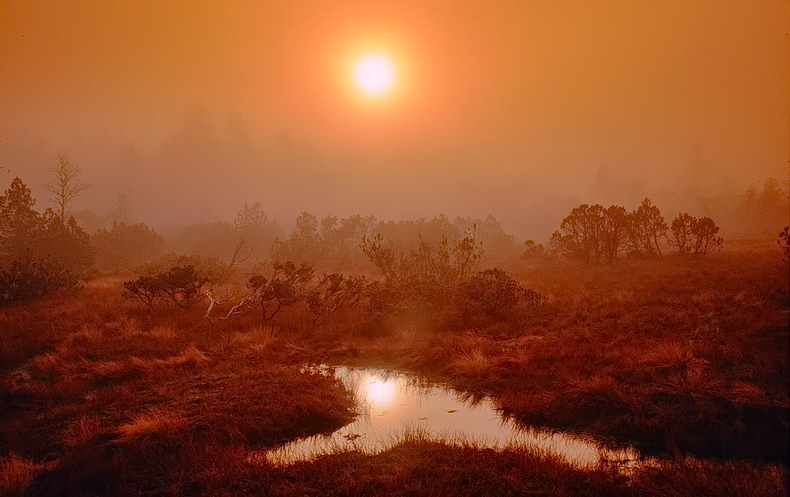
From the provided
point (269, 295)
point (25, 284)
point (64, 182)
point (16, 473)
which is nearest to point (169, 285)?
point (269, 295)

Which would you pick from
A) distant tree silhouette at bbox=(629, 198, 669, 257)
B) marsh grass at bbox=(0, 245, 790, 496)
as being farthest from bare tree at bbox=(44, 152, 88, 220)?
distant tree silhouette at bbox=(629, 198, 669, 257)

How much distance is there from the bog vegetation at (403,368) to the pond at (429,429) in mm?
325

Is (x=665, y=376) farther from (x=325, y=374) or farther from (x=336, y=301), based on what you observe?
(x=336, y=301)

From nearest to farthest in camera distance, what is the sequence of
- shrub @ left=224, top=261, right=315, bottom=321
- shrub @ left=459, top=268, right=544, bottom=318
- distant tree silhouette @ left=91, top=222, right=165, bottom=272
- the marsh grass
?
the marsh grass → shrub @ left=224, top=261, right=315, bottom=321 → shrub @ left=459, top=268, right=544, bottom=318 → distant tree silhouette @ left=91, top=222, right=165, bottom=272

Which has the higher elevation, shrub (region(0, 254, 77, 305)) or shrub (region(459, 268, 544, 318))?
shrub (region(0, 254, 77, 305))

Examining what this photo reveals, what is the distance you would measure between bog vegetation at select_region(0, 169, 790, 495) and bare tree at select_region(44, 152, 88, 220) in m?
16.0

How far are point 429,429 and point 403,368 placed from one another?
3594 mm

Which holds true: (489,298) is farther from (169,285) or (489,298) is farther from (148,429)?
(169,285)

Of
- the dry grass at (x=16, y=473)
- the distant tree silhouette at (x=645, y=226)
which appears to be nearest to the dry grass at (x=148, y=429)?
the dry grass at (x=16, y=473)

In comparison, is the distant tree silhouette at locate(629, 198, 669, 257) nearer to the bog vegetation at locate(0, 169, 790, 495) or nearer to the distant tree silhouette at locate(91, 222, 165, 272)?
the bog vegetation at locate(0, 169, 790, 495)

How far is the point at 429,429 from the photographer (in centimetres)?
718

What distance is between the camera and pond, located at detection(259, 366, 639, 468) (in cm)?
626

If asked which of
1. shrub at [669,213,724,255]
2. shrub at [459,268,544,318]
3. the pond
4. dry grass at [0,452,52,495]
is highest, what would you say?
shrub at [669,213,724,255]

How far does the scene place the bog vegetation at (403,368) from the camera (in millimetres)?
5461
